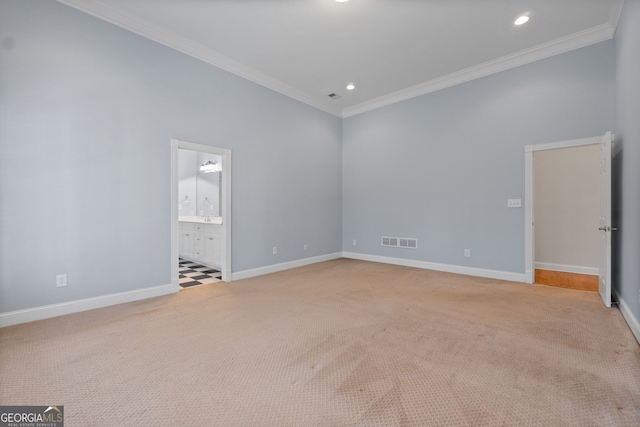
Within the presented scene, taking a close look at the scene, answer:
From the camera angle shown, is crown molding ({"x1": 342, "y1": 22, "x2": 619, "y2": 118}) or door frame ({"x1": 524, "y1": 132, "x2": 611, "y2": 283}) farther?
door frame ({"x1": 524, "y1": 132, "x2": 611, "y2": 283})

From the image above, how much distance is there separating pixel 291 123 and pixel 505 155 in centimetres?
373

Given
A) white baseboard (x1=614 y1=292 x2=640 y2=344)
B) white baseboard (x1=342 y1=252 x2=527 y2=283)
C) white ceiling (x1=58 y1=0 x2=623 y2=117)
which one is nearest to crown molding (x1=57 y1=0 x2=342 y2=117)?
white ceiling (x1=58 y1=0 x2=623 y2=117)

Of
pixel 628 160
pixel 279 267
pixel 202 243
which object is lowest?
pixel 279 267

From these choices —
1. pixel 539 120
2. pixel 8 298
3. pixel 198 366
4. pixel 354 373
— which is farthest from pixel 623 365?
pixel 8 298

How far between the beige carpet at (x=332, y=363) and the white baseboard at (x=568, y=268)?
192 cm

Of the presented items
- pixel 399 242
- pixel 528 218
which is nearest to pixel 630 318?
Result: pixel 528 218

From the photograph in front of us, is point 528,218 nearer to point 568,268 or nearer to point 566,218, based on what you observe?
point 566,218

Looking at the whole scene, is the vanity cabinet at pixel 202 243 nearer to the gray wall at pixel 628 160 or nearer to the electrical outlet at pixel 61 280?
the electrical outlet at pixel 61 280

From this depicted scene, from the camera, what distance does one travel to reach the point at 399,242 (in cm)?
566

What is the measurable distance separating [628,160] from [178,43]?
18.0ft

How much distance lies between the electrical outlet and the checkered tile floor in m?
1.40

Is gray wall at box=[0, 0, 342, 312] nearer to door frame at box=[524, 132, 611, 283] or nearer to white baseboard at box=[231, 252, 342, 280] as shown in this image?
white baseboard at box=[231, 252, 342, 280]

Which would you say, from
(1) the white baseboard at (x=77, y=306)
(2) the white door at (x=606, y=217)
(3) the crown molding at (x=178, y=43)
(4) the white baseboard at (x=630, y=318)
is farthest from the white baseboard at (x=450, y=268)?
(1) the white baseboard at (x=77, y=306)

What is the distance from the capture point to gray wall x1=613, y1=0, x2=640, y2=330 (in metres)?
2.53
